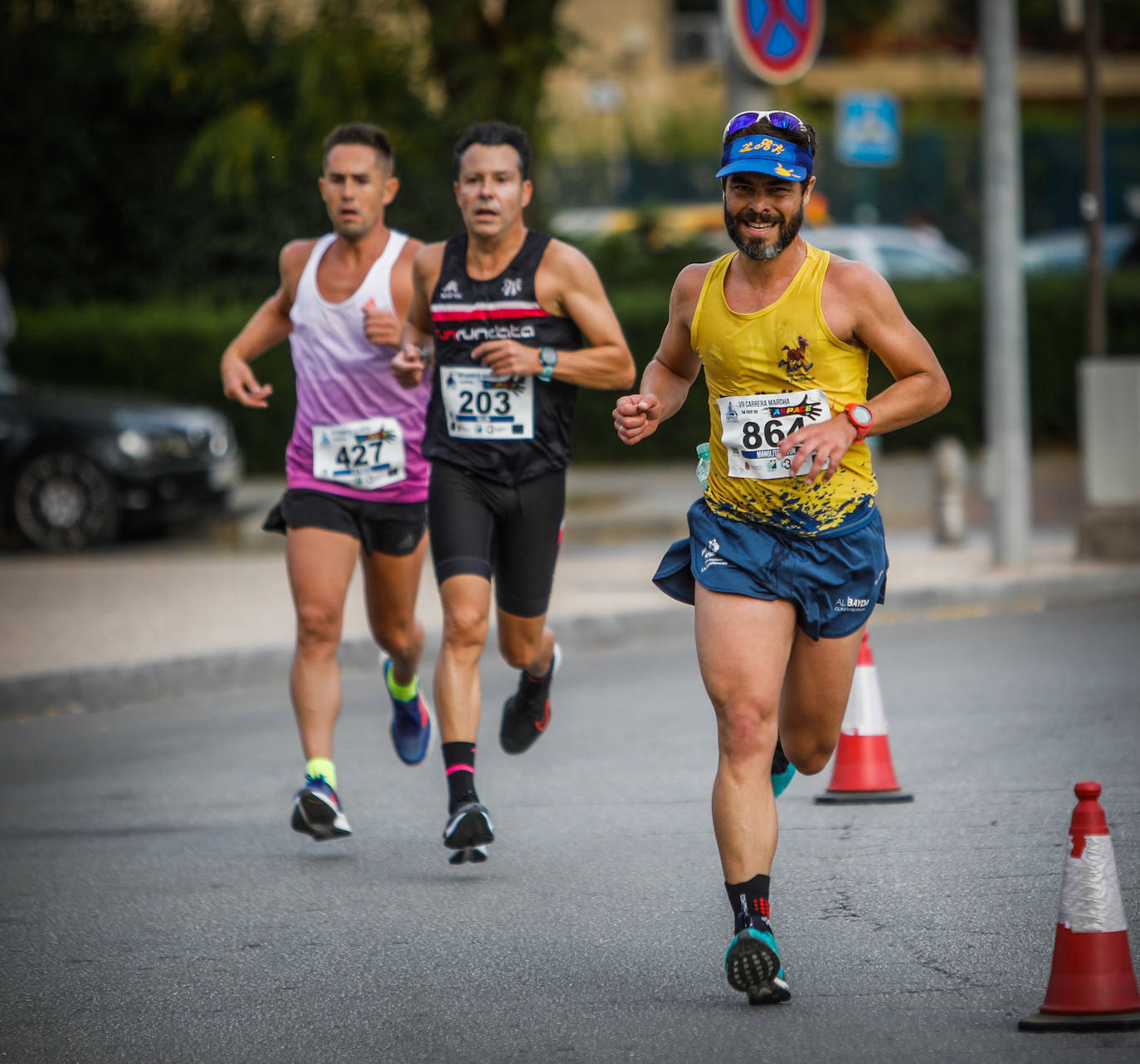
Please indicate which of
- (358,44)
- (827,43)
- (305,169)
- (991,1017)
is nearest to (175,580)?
(358,44)

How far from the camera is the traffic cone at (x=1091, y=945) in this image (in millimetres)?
4375

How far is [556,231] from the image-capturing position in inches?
800

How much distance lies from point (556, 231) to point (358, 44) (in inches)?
216

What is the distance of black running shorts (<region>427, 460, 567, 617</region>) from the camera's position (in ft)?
20.9

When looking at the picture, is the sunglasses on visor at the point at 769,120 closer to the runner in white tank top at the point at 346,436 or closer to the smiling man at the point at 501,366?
the smiling man at the point at 501,366

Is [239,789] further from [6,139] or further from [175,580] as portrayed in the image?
[6,139]

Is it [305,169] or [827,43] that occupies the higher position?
[827,43]

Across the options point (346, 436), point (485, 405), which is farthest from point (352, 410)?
point (485, 405)

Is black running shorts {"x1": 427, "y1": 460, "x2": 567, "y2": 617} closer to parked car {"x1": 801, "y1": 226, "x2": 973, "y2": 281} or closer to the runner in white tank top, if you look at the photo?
the runner in white tank top

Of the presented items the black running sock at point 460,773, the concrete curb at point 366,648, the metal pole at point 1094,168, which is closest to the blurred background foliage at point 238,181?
the metal pole at point 1094,168

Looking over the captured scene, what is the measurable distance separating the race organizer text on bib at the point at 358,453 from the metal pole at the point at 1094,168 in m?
9.24

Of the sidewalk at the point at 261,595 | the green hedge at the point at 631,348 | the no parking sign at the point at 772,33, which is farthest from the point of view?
the green hedge at the point at 631,348

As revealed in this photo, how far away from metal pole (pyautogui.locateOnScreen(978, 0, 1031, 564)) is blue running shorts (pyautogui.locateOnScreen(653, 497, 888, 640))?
24.7ft

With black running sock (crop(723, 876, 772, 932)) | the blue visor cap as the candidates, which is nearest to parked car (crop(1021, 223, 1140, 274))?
the blue visor cap
